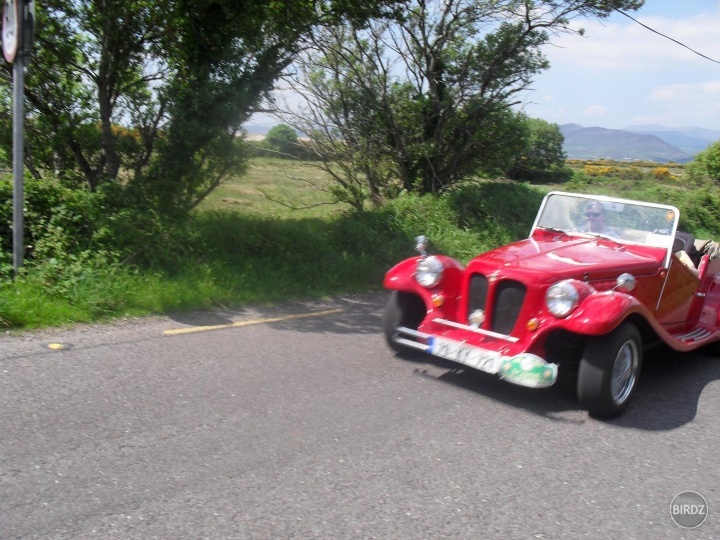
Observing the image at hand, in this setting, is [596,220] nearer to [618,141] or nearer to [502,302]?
[502,302]

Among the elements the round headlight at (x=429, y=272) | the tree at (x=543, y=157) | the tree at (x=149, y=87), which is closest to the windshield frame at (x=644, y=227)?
the round headlight at (x=429, y=272)

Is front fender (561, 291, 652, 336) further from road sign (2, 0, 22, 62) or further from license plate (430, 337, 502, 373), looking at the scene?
road sign (2, 0, 22, 62)

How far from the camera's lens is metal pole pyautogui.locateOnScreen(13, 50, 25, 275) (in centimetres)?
702

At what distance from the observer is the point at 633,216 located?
267 inches

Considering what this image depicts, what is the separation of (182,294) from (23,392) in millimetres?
2876

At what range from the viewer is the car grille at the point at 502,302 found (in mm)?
5633

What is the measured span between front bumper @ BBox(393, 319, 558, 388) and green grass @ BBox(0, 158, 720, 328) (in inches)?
124

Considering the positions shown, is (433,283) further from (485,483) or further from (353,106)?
(353,106)

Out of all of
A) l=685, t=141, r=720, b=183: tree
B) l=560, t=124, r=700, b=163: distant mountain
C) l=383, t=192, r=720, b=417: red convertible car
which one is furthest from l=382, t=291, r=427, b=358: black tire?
l=685, t=141, r=720, b=183: tree

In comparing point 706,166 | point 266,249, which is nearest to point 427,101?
point 266,249

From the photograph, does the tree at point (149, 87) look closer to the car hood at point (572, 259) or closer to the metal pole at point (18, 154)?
the metal pole at point (18, 154)

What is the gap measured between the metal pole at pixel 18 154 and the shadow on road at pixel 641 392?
4.07 meters

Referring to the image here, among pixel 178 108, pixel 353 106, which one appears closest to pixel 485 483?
pixel 178 108

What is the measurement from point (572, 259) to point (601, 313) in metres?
0.93
